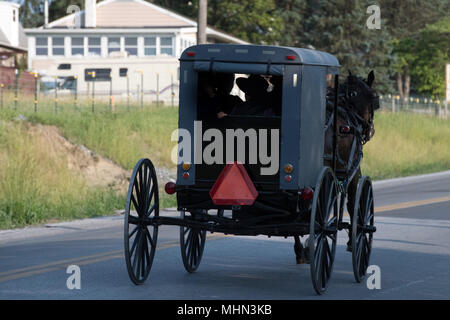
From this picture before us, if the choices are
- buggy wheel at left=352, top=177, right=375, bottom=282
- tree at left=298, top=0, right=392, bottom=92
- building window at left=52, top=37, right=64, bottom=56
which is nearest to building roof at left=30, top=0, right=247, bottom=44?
building window at left=52, top=37, right=64, bottom=56

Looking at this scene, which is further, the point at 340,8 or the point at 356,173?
the point at 340,8

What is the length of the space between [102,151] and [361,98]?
17.1 meters

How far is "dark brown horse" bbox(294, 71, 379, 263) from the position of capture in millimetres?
11172

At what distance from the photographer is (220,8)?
222 ft

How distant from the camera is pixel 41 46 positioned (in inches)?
2197

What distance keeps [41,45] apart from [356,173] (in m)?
46.2

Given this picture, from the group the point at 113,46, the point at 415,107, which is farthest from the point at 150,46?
the point at 415,107

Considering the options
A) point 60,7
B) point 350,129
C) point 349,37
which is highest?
point 60,7

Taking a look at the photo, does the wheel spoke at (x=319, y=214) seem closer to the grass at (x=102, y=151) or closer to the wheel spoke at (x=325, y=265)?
the wheel spoke at (x=325, y=265)

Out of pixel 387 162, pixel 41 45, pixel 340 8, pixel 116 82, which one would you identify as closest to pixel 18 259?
pixel 387 162

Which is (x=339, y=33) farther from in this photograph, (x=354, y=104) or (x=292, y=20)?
(x=354, y=104)

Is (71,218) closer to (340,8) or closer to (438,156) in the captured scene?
(438,156)

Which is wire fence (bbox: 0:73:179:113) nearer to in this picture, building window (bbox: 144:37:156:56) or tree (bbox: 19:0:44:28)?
building window (bbox: 144:37:156:56)

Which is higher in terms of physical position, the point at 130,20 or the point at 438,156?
the point at 130,20
